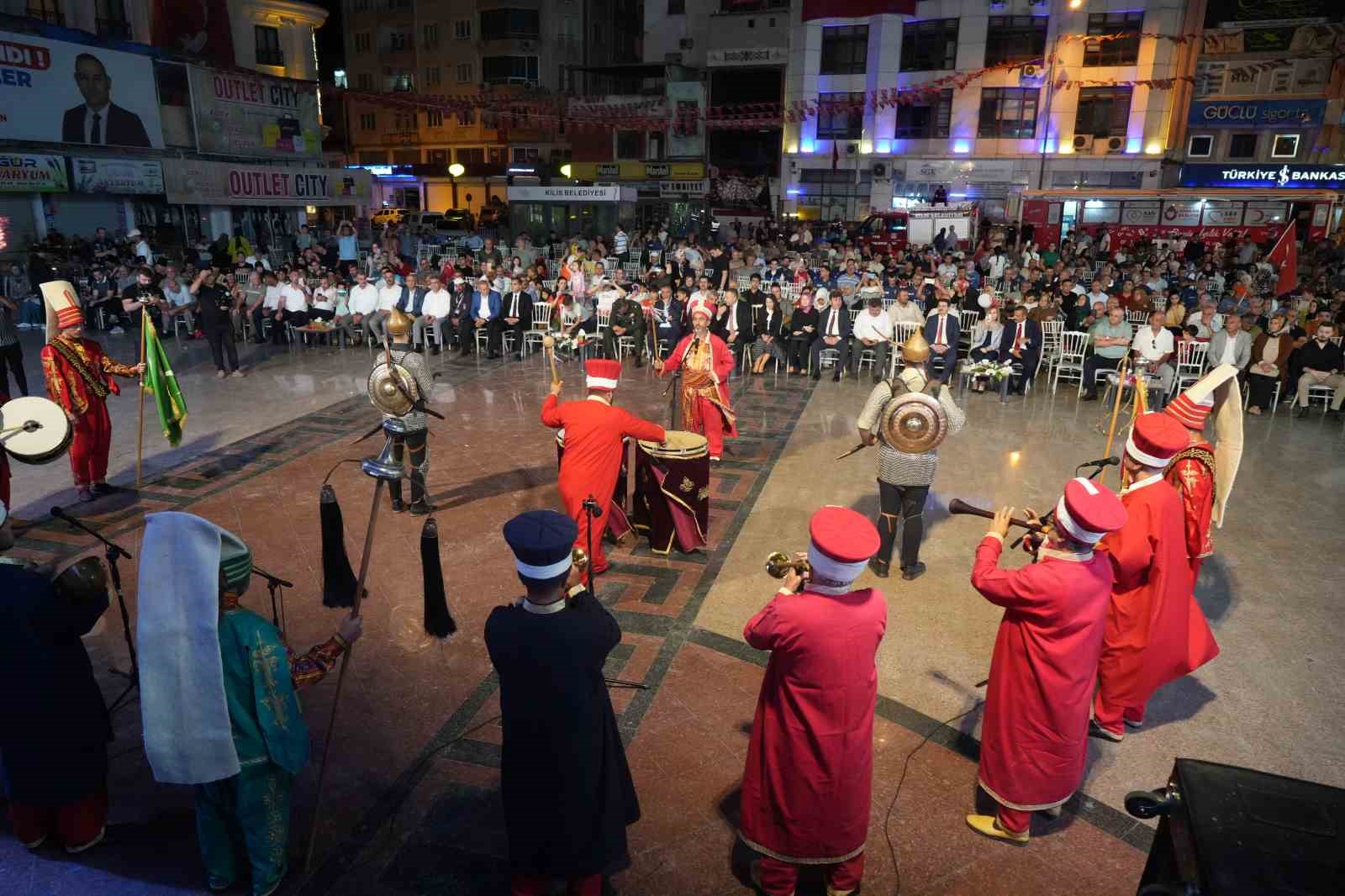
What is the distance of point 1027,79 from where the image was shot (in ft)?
102

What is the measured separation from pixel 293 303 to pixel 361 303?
4.11 feet

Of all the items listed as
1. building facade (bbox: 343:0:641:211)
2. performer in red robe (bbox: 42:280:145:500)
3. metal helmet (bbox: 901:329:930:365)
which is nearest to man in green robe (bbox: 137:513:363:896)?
metal helmet (bbox: 901:329:930:365)

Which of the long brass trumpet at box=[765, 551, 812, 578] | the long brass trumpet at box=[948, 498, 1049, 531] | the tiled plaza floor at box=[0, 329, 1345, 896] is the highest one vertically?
the long brass trumpet at box=[948, 498, 1049, 531]

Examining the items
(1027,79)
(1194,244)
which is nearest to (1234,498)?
(1194,244)

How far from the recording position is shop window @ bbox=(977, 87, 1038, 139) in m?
31.4

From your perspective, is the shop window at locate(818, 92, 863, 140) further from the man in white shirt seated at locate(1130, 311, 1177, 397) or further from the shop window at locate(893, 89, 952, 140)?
the man in white shirt seated at locate(1130, 311, 1177, 397)

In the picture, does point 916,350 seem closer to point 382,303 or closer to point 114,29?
point 382,303

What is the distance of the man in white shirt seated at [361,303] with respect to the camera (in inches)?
556

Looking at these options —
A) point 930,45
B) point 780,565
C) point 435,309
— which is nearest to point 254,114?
point 435,309

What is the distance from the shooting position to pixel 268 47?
26.7 m

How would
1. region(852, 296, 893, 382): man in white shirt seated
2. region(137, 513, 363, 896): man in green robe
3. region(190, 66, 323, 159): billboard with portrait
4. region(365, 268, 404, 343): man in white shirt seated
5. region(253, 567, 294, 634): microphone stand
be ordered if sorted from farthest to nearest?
region(190, 66, 323, 159): billboard with portrait
region(365, 268, 404, 343): man in white shirt seated
region(852, 296, 893, 382): man in white shirt seated
region(253, 567, 294, 634): microphone stand
region(137, 513, 363, 896): man in green robe

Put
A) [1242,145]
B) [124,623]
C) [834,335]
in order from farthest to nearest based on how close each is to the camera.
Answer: [1242,145] < [834,335] < [124,623]

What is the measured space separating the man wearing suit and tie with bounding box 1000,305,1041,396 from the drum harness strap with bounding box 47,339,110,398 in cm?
1031

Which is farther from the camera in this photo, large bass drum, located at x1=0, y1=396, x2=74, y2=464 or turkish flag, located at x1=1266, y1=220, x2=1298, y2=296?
turkish flag, located at x1=1266, y1=220, x2=1298, y2=296
